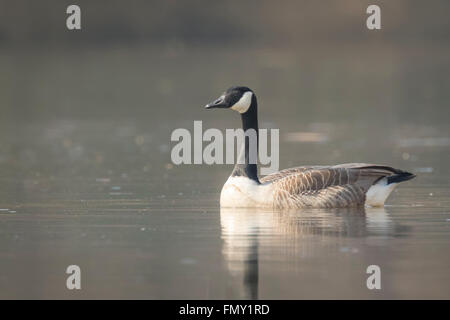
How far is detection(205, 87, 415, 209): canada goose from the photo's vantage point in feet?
52.1

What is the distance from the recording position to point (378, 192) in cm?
1609

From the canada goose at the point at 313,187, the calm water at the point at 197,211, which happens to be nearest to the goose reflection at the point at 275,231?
the calm water at the point at 197,211

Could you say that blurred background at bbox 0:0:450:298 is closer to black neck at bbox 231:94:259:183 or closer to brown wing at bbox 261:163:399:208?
black neck at bbox 231:94:259:183

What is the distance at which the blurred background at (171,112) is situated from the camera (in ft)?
43.2

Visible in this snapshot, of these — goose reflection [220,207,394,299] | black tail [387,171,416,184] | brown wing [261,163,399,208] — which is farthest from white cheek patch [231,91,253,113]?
black tail [387,171,416,184]

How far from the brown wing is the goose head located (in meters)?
1.28

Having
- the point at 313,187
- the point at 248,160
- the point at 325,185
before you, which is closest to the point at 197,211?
the point at 248,160

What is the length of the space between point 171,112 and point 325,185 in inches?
773

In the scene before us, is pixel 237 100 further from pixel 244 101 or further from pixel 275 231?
pixel 275 231

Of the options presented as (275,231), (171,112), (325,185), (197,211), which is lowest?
(275,231)

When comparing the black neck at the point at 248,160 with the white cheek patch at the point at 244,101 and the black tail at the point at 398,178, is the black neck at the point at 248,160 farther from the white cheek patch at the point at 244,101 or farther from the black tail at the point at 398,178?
the black tail at the point at 398,178

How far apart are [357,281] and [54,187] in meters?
8.24

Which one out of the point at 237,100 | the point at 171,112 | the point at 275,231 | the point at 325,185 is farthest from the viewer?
the point at 171,112

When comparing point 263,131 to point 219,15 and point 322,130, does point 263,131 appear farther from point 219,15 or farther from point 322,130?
point 219,15
